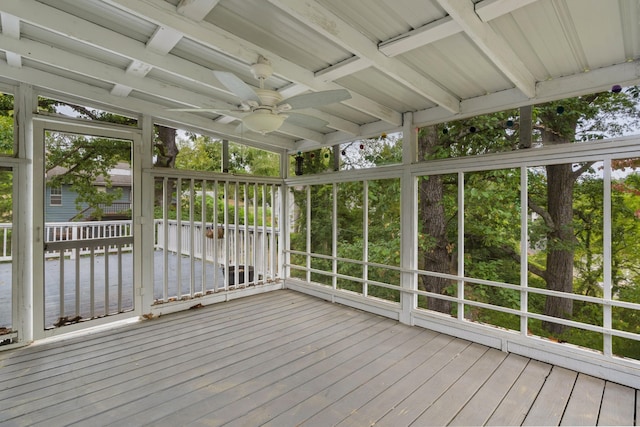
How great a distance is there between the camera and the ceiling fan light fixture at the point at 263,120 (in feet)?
7.22

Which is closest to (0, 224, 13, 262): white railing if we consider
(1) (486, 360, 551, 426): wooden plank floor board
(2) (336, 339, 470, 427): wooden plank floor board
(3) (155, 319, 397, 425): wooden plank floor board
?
(3) (155, 319, 397, 425): wooden plank floor board

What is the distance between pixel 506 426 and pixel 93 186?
4433mm

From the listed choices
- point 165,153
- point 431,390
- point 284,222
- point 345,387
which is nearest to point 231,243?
point 284,222

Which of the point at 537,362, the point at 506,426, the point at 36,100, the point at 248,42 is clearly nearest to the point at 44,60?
the point at 36,100

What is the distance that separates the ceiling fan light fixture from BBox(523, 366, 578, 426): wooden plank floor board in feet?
8.61

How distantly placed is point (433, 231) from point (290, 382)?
2.88 m

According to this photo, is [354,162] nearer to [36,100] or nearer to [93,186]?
[93,186]

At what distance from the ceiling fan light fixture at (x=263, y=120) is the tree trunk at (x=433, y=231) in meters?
2.24

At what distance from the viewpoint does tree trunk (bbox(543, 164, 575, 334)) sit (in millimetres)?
3197

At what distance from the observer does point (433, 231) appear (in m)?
4.37

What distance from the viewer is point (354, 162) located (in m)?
4.47

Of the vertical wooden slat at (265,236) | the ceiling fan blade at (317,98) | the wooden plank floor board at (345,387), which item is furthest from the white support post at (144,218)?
the wooden plank floor board at (345,387)

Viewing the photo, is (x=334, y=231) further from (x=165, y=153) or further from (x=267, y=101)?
(x=267, y=101)

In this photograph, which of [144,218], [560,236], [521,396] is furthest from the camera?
[144,218]
